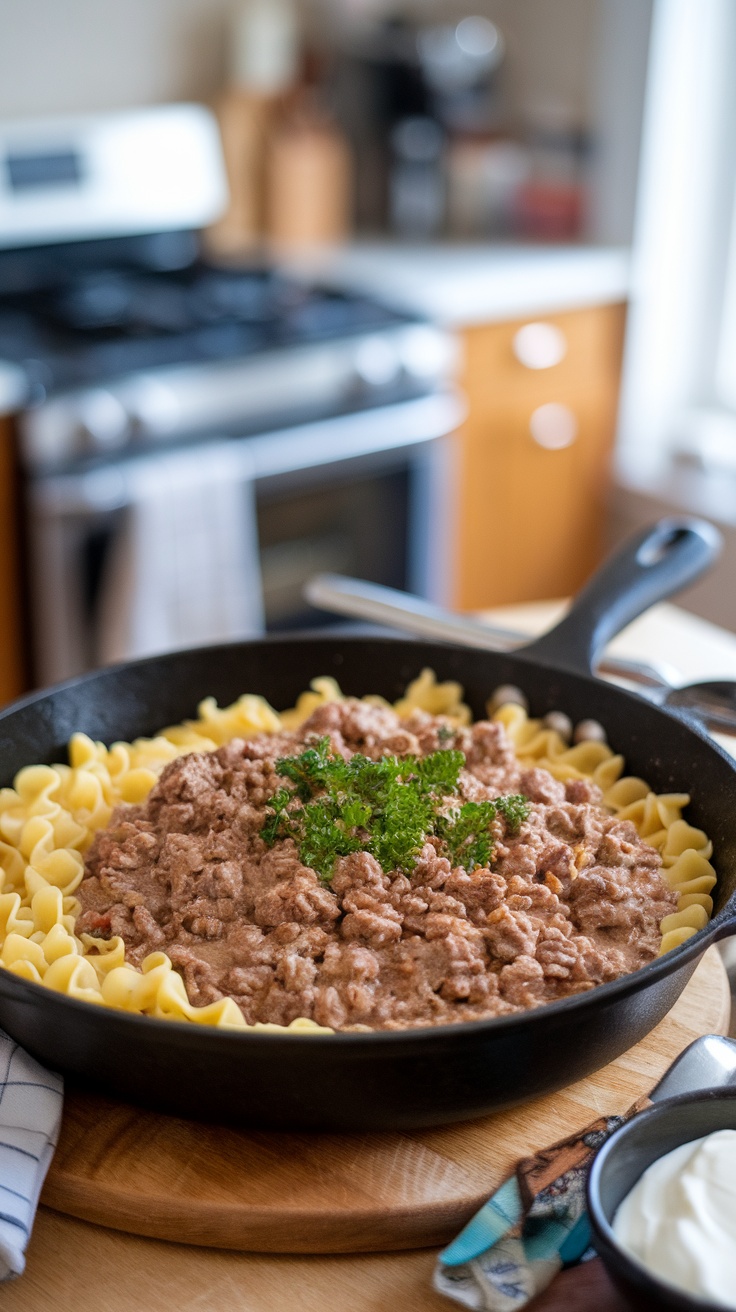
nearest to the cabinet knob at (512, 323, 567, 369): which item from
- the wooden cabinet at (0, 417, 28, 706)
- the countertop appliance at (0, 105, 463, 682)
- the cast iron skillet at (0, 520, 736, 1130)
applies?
the countertop appliance at (0, 105, 463, 682)

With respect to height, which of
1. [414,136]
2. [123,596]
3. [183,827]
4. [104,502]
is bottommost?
[123,596]

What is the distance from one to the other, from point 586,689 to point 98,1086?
28.2 inches

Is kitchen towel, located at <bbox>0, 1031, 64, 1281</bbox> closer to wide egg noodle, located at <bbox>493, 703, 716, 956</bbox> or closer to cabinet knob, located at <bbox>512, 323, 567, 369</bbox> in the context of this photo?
wide egg noodle, located at <bbox>493, 703, 716, 956</bbox>

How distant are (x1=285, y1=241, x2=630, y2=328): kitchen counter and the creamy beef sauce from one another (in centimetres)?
216

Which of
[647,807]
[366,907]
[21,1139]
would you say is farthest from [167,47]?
[21,1139]

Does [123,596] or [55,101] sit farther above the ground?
[55,101]

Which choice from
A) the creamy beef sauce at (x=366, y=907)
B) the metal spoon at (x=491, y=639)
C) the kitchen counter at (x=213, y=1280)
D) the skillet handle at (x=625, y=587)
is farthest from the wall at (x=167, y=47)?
the kitchen counter at (x=213, y=1280)

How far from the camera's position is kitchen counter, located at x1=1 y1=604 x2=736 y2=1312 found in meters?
0.95

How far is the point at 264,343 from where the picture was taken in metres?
2.84

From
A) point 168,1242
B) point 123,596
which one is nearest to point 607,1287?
point 168,1242

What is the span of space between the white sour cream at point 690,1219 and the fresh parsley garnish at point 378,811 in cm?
35

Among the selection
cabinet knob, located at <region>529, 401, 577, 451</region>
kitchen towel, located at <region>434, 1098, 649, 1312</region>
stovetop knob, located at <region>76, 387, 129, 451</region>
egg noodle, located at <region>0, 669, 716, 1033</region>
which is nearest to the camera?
kitchen towel, located at <region>434, 1098, 649, 1312</region>

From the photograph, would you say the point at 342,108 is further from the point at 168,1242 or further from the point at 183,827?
the point at 168,1242

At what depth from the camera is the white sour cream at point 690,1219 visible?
0.83m
